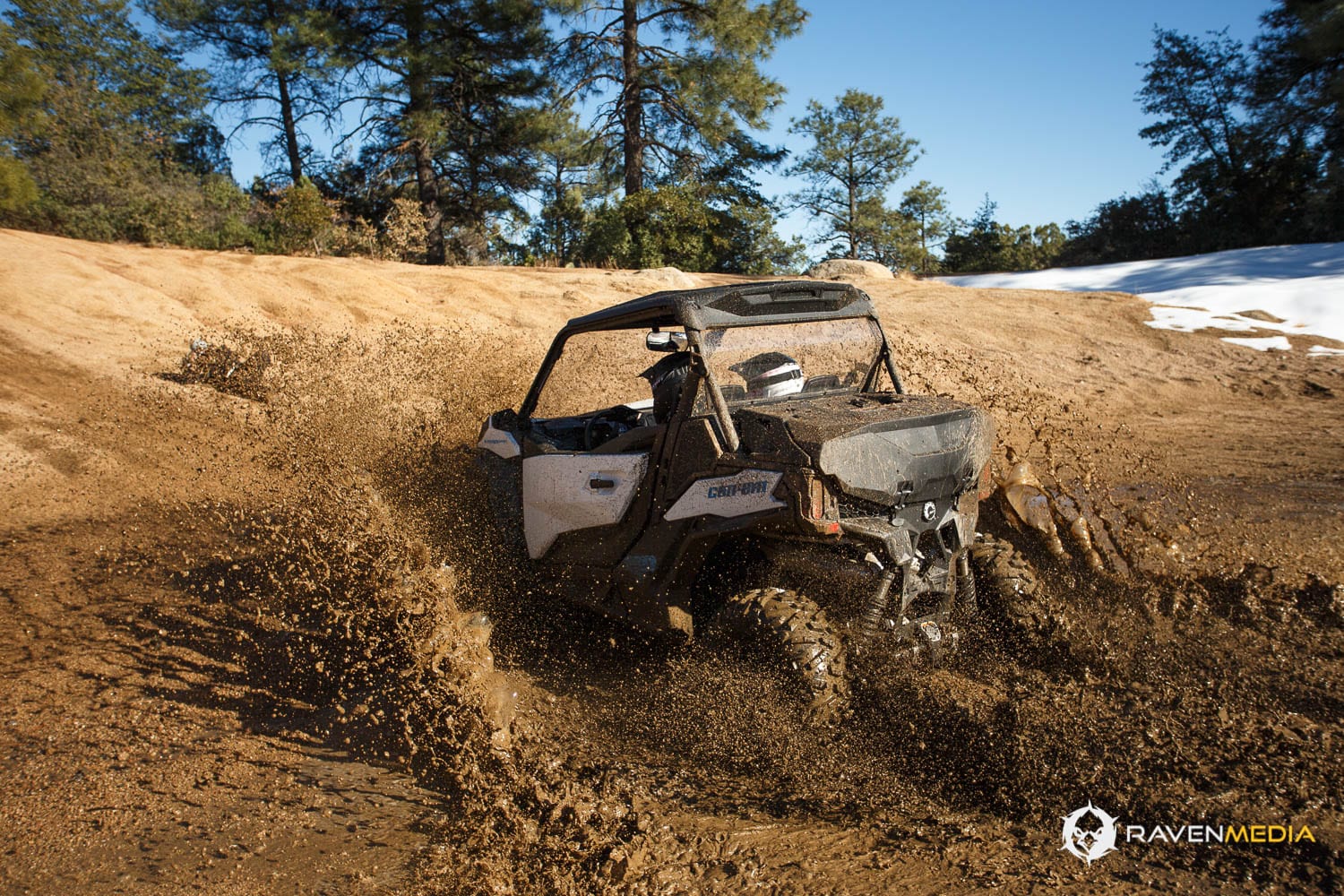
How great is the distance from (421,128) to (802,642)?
19.6m

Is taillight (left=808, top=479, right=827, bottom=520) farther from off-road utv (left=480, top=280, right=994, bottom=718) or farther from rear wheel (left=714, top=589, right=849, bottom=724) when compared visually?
rear wheel (left=714, top=589, right=849, bottom=724)

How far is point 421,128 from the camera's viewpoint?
796 inches

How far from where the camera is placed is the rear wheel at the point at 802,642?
340cm

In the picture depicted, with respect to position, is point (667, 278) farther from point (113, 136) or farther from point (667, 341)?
point (113, 136)

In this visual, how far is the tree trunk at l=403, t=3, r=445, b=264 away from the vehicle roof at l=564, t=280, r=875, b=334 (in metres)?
18.1

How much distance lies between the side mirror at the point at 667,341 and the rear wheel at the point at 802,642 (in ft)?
3.76

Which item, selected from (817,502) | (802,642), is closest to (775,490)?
(817,502)

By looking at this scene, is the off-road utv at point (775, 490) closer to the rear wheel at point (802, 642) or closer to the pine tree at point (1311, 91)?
the rear wheel at point (802, 642)

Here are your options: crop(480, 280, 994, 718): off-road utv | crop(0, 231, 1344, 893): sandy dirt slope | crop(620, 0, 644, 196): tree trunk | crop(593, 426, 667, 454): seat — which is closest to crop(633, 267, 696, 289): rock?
crop(620, 0, 644, 196): tree trunk

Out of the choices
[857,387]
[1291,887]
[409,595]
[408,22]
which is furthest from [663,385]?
[408,22]

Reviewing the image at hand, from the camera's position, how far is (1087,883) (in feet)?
8.38

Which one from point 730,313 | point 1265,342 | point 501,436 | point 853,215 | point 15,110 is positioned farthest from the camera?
point 853,215

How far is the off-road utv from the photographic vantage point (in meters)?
3.44

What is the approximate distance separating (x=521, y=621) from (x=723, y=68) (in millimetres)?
18183
